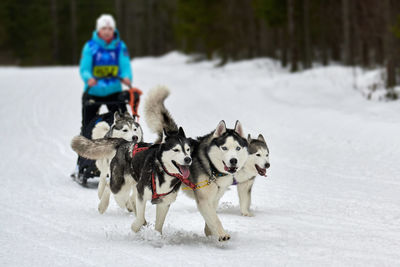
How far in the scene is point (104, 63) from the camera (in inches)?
298

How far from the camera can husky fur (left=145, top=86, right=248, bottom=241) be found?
451cm

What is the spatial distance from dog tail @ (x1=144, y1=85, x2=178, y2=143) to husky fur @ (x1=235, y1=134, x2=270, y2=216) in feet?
3.51

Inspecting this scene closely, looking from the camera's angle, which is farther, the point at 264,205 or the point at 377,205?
the point at 264,205

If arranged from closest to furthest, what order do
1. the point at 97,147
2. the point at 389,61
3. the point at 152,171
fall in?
the point at 152,171, the point at 97,147, the point at 389,61

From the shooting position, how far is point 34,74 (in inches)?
1048

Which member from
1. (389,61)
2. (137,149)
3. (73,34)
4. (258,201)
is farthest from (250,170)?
(73,34)

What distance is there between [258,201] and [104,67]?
9.74ft

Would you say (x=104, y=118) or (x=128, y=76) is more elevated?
(x=128, y=76)

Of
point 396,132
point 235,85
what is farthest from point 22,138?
point 235,85

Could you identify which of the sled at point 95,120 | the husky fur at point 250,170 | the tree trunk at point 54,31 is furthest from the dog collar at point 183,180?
the tree trunk at point 54,31

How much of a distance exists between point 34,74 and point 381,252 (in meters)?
24.9

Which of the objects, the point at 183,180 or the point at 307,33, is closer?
the point at 183,180

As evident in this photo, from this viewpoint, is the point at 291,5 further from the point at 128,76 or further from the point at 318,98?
the point at 128,76

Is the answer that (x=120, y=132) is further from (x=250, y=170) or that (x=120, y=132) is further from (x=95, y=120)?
(x=250, y=170)
